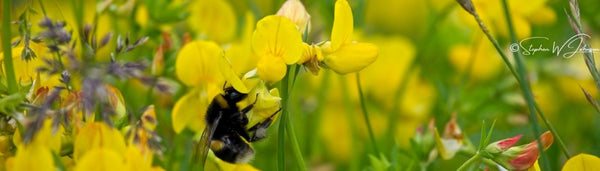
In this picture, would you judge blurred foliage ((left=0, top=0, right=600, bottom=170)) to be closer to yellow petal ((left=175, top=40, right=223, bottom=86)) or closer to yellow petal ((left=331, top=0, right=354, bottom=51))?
yellow petal ((left=175, top=40, right=223, bottom=86))

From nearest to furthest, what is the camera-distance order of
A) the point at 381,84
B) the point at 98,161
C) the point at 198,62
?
the point at 98,161 → the point at 198,62 → the point at 381,84

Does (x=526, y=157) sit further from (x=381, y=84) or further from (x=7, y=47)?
(x=381, y=84)

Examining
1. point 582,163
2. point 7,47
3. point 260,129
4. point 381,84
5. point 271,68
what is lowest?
point 381,84

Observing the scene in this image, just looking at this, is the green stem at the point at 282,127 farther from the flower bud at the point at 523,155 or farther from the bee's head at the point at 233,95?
the flower bud at the point at 523,155

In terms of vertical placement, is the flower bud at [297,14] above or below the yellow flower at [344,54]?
above

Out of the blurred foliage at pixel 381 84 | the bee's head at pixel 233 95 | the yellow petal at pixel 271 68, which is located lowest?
the blurred foliage at pixel 381 84

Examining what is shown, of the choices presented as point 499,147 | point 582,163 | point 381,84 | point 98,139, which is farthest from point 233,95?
point 381,84

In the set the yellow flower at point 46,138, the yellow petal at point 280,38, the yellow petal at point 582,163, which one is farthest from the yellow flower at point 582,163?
the yellow flower at point 46,138
